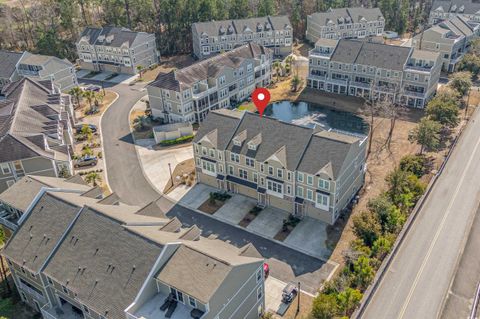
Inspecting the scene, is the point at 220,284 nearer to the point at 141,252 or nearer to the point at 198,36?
the point at 141,252

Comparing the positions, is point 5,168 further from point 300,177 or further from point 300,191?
point 300,191

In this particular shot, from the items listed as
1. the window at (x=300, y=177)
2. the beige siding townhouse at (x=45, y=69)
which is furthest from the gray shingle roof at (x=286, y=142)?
the beige siding townhouse at (x=45, y=69)

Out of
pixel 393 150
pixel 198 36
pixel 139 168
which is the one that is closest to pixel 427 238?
pixel 393 150

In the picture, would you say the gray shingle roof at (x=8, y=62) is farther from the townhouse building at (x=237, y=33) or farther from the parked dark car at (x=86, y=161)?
the townhouse building at (x=237, y=33)

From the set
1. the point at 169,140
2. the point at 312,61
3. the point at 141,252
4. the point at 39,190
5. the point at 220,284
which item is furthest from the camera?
the point at 312,61

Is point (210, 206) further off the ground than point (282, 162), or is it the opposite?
point (282, 162)

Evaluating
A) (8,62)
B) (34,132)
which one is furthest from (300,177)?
(8,62)
